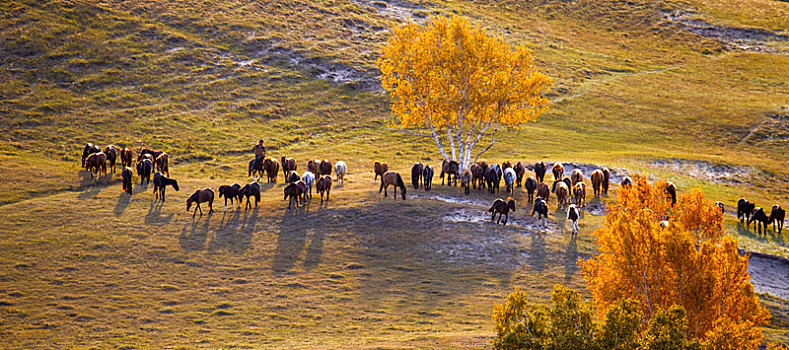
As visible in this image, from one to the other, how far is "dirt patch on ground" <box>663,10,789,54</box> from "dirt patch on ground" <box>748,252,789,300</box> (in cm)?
7836

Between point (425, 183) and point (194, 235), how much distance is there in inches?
597

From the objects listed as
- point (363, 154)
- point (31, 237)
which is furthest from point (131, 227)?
point (363, 154)

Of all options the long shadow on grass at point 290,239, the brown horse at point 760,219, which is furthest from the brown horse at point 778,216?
the long shadow on grass at point 290,239

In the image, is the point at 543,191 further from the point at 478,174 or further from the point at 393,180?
the point at 393,180

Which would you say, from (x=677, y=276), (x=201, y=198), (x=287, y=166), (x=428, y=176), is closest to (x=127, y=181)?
(x=201, y=198)

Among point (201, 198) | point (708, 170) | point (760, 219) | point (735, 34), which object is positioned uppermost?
point (735, 34)

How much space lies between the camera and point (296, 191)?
3800cm

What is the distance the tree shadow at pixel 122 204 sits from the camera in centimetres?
3712

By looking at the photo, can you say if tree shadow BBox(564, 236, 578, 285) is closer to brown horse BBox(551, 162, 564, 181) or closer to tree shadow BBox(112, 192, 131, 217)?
brown horse BBox(551, 162, 564, 181)

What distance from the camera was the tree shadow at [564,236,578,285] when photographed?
3137 centimetres

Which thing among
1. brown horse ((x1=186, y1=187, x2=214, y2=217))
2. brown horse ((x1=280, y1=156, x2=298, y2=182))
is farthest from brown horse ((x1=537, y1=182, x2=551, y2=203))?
brown horse ((x1=186, y1=187, x2=214, y2=217))

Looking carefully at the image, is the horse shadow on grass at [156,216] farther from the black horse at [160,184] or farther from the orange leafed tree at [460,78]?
the orange leafed tree at [460,78]

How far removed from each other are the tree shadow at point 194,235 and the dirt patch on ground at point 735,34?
311 feet

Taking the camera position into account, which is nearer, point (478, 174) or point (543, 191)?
point (543, 191)
